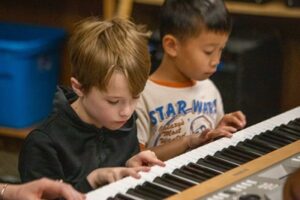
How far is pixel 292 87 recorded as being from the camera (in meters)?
3.06

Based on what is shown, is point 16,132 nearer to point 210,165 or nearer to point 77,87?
point 77,87

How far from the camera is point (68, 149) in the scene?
4.94ft

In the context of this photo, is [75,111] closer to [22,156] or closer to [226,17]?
[22,156]

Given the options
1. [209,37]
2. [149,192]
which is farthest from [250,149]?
[209,37]

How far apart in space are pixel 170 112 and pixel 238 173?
60 cm

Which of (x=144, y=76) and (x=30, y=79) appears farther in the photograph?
(x=30, y=79)

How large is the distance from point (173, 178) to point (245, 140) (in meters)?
0.32

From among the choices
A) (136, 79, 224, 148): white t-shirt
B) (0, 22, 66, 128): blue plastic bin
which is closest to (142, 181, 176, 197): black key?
(136, 79, 224, 148): white t-shirt

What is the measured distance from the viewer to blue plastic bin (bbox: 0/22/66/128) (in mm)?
3092

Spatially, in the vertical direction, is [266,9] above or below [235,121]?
above

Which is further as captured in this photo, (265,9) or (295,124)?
(265,9)

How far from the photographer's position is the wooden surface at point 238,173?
1.25 m

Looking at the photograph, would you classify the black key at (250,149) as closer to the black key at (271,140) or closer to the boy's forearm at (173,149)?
the black key at (271,140)

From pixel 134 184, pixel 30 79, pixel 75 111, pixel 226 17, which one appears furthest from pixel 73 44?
pixel 30 79
